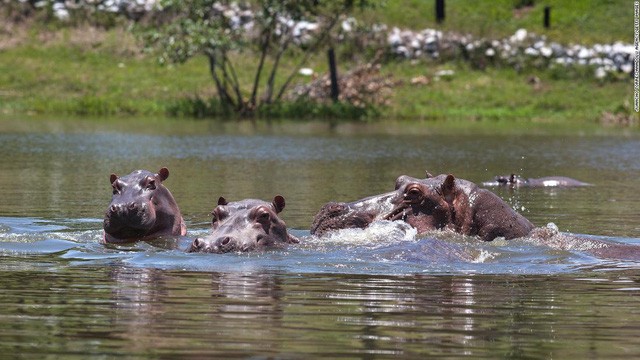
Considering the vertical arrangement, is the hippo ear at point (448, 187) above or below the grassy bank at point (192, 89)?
below

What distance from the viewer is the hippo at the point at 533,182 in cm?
1989

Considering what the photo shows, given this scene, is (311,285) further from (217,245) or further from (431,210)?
(431,210)

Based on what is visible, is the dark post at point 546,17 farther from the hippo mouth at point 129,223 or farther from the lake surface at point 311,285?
the hippo mouth at point 129,223

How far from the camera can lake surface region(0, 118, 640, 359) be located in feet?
23.1

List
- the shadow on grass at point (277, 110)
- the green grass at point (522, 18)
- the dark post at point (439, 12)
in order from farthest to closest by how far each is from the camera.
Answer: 1. the dark post at point (439, 12)
2. the green grass at point (522, 18)
3. the shadow on grass at point (277, 110)

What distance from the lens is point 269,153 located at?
25906mm

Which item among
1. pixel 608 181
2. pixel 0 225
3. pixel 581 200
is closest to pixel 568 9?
pixel 608 181

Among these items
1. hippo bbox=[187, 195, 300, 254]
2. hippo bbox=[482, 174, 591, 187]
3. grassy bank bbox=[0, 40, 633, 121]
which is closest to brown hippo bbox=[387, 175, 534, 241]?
hippo bbox=[187, 195, 300, 254]

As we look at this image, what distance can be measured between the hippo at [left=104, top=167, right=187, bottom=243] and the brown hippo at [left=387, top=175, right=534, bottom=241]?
2.06m

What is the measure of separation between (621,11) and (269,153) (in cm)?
3112

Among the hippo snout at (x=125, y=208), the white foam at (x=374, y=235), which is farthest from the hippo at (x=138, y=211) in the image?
the white foam at (x=374, y=235)

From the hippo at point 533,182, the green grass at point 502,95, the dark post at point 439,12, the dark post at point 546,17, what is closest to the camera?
the hippo at point 533,182

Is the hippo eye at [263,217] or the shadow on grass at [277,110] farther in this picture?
the shadow on grass at [277,110]

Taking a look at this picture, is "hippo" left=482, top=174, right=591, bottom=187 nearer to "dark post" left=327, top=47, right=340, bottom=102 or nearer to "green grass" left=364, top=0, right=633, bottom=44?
"dark post" left=327, top=47, right=340, bottom=102
